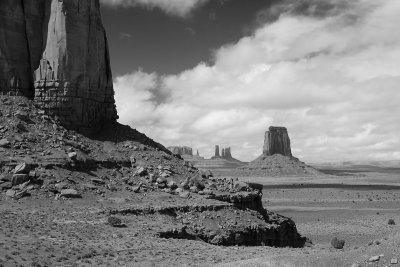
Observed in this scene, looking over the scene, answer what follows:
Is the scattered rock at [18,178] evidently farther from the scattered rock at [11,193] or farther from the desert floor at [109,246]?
the desert floor at [109,246]

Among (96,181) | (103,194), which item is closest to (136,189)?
(103,194)

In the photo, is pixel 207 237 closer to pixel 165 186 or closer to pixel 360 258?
pixel 165 186

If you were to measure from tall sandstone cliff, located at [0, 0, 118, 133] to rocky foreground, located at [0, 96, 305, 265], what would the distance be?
6.73 feet

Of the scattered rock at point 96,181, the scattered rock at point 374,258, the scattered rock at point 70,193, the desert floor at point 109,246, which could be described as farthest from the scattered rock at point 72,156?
the scattered rock at point 374,258

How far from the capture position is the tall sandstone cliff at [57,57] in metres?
51.0

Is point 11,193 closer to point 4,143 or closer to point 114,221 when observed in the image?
point 4,143

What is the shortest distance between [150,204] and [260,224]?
1075 centimetres

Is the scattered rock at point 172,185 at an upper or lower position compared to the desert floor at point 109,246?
upper

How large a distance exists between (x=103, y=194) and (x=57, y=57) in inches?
702

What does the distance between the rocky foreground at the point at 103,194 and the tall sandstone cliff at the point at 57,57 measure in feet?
6.73

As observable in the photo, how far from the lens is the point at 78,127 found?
52125 mm

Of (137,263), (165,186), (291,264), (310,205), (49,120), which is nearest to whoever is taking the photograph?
(291,264)

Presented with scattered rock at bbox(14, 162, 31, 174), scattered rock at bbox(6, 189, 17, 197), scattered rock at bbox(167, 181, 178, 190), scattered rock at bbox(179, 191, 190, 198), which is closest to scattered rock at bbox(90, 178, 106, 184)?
scattered rock at bbox(14, 162, 31, 174)

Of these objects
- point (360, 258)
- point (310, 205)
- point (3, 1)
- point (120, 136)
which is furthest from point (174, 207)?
point (310, 205)
